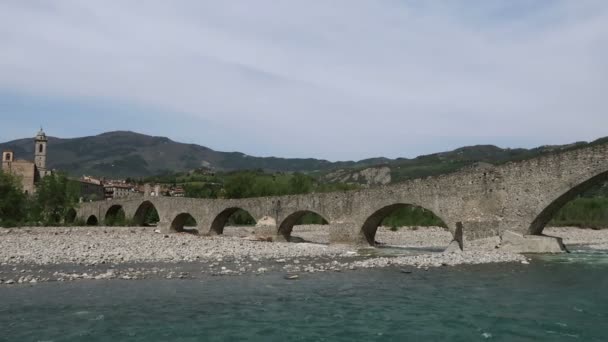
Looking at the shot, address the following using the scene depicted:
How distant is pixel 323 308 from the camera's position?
445 inches

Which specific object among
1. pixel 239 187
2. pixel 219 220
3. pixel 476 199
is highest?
pixel 239 187

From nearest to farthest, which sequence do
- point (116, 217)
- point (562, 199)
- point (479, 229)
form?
point (562, 199)
point (479, 229)
point (116, 217)

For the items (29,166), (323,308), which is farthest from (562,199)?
(29,166)

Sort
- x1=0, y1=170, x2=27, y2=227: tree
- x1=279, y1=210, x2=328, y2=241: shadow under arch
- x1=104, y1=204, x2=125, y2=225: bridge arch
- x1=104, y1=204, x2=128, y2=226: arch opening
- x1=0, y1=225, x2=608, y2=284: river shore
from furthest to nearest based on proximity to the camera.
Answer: x1=104, y1=204, x2=125, y2=225: bridge arch < x1=104, y1=204, x2=128, y2=226: arch opening < x1=0, y1=170, x2=27, y2=227: tree < x1=279, y1=210, x2=328, y2=241: shadow under arch < x1=0, y1=225, x2=608, y2=284: river shore

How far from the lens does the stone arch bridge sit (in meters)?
19.0

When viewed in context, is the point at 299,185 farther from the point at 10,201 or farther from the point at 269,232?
the point at 269,232

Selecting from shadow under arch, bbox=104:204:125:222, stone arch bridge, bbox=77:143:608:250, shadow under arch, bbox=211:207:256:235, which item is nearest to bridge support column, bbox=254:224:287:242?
stone arch bridge, bbox=77:143:608:250

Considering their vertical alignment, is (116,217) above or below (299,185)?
below

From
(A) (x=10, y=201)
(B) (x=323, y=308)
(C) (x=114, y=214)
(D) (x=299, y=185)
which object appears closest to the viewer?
(B) (x=323, y=308)

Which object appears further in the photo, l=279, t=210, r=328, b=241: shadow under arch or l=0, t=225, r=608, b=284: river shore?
l=279, t=210, r=328, b=241: shadow under arch

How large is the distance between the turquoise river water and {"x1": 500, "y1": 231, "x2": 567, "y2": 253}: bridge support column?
4.49 metres

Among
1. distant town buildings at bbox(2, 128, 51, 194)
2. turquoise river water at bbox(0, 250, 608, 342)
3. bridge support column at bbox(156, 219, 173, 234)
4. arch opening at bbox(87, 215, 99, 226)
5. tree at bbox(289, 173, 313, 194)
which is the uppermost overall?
distant town buildings at bbox(2, 128, 51, 194)

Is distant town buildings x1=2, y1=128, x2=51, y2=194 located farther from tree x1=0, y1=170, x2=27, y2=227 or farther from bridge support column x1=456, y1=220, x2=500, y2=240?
bridge support column x1=456, y1=220, x2=500, y2=240

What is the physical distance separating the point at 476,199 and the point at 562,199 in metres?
3.74
